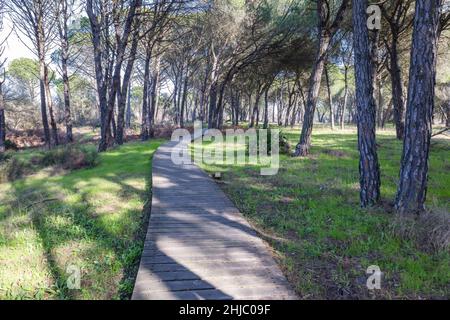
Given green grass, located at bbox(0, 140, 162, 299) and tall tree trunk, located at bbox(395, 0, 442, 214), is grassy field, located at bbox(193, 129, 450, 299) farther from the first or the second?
green grass, located at bbox(0, 140, 162, 299)

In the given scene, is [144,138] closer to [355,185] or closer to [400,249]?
[355,185]

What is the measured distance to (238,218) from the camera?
250 inches

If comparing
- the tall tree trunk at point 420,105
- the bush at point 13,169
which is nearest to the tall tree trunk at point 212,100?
the bush at point 13,169

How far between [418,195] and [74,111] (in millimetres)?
60779

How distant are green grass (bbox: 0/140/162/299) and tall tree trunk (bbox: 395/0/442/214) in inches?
203

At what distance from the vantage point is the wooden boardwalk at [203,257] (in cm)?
373

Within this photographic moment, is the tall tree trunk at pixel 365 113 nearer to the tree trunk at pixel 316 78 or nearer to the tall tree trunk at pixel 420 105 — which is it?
the tall tree trunk at pixel 420 105

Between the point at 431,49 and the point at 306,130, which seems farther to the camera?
the point at 306,130

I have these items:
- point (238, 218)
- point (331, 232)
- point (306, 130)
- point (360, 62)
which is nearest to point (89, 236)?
point (238, 218)

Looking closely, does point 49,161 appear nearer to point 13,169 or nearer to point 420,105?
point 13,169

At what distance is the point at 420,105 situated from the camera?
5906 mm

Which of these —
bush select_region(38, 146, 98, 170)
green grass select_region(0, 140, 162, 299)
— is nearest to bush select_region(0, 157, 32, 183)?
bush select_region(38, 146, 98, 170)

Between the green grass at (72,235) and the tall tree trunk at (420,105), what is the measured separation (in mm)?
5147
